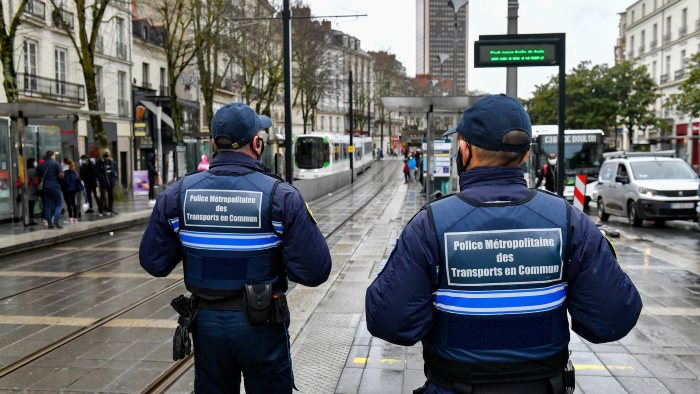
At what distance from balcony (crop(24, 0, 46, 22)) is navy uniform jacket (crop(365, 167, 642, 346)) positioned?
31122mm

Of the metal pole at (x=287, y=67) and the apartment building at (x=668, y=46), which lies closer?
the metal pole at (x=287, y=67)

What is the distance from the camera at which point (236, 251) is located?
3131mm

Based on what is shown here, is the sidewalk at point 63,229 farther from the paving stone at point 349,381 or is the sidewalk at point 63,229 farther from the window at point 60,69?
the window at point 60,69

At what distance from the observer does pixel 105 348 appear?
577cm

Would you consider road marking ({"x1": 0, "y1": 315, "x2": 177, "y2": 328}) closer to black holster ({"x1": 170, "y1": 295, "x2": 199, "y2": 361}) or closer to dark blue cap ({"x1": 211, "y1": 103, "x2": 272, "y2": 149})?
black holster ({"x1": 170, "y1": 295, "x2": 199, "y2": 361})

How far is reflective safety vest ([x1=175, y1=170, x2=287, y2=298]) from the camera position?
10.2 feet

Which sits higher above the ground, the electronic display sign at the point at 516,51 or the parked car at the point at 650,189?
the electronic display sign at the point at 516,51

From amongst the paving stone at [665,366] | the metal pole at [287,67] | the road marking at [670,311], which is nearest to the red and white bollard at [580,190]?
the road marking at [670,311]

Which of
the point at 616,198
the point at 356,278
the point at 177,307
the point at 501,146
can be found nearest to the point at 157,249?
the point at 177,307

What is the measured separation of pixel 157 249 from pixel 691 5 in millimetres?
52900

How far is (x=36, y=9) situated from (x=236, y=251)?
32221 mm

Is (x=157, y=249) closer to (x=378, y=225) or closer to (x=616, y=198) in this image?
(x=378, y=225)

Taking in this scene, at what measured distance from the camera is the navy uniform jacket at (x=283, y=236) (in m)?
3.14

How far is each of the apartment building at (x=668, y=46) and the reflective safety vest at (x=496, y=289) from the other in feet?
143
